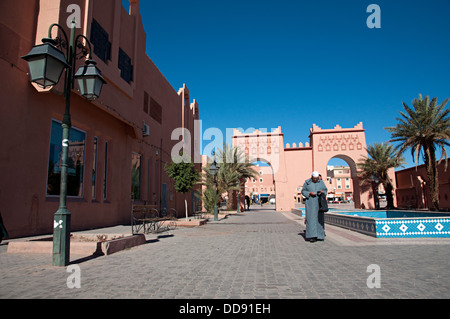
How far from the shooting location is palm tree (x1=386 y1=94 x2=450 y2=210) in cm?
2312

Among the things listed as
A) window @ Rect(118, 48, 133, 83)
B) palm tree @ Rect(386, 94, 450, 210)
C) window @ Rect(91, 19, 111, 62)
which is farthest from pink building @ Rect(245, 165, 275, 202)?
window @ Rect(91, 19, 111, 62)

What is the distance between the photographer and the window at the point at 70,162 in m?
10.2

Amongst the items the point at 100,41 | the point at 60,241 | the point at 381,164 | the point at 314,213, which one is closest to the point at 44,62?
the point at 60,241

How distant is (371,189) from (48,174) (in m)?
32.9

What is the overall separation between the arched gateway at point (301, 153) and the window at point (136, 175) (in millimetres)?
19210

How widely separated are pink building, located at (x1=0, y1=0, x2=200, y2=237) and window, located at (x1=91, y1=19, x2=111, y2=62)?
0.04m

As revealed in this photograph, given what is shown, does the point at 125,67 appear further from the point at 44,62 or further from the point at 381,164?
the point at 381,164

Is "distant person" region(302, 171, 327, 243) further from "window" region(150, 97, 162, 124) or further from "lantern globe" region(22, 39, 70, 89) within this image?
"window" region(150, 97, 162, 124)

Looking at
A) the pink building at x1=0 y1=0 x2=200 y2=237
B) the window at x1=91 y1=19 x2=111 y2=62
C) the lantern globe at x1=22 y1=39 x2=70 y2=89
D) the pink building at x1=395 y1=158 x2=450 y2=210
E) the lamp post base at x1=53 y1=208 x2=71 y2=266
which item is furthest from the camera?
the pink building at x1=395 y1=158 x2=450 y2=210

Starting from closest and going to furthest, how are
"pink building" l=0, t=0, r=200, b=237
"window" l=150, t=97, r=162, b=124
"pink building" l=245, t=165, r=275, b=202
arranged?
"pink building" l=0, t=0, r=200, b=237, "window" l=150, t=97, r=162, b=124, "pink building" l=245, t=165, r=275, b=202

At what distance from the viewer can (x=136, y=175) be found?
17.4 metres

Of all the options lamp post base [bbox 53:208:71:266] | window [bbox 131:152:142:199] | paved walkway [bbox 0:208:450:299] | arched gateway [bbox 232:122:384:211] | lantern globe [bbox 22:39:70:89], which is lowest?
paved walkway [bbox 0:208:450:299]
